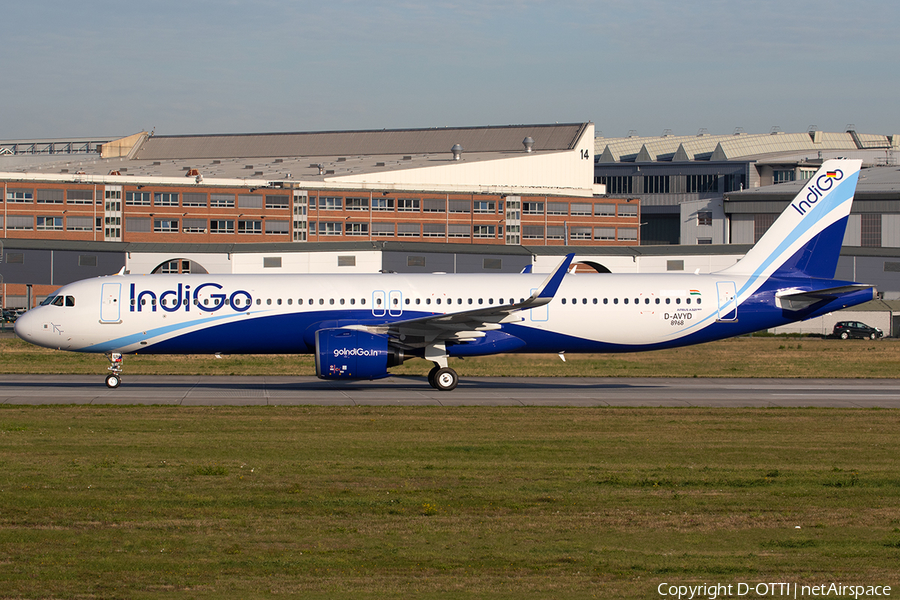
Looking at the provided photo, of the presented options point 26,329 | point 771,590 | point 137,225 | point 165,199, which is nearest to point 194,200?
point 165,199

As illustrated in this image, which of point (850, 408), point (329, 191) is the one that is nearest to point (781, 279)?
point (850, 408)

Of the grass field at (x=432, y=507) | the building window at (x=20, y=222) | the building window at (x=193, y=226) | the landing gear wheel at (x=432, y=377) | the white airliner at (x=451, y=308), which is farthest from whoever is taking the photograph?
the building window at (x=193, y=226)

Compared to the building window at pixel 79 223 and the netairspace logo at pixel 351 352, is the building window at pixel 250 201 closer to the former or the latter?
the building window at pixel 79 223

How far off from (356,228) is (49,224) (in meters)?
34.4

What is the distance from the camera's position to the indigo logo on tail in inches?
1304

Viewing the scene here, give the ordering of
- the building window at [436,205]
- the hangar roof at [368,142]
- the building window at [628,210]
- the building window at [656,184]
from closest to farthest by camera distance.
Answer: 1. the building window at [436,205]
2. the building window at [628,210]
3. the hangar roof at [368,142]
4. the building window at [656,184]

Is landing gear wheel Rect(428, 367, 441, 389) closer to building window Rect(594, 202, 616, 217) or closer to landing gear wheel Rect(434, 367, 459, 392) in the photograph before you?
landing gear wheel Rect(434, 367, 459, 392)

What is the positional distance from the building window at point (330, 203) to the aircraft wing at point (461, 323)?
8282 centimetres

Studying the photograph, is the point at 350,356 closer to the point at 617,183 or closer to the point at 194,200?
the point at 194,200

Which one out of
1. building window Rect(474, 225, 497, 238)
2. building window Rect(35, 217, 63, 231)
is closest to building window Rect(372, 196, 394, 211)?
building window Rect(474, 225, 497, 238)

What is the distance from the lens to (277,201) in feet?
359

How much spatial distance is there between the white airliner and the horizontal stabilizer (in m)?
0.04

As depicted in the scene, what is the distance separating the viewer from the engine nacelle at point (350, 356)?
28.5m

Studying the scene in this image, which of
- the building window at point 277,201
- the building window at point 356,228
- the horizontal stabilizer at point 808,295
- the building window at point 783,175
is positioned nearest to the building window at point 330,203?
the building window at point 356,228
